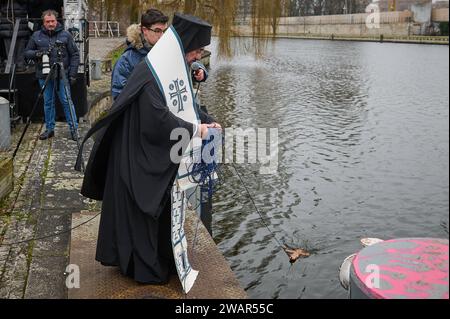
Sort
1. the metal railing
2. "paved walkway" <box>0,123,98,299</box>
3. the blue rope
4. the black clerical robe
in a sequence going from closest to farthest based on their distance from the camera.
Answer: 1. the black clerical robe
2. the blue rope
3. "paved walkway" <box>0,123,98,299</box>
4. the metal railing

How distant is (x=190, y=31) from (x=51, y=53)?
5.39 metres

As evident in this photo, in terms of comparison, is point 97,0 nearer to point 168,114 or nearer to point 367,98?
point 367,98

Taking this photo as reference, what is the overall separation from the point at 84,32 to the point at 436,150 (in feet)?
27.1

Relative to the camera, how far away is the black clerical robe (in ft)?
12.8

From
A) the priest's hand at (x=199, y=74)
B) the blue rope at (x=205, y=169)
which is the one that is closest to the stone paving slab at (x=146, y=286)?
the blue rope at (x=205, y=169)

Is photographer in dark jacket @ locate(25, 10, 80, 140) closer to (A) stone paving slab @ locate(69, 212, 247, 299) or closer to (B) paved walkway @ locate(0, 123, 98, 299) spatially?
(B) paved walkway @ locate(0, 123, 98, 299)

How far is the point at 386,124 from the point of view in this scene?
18172 millimetres

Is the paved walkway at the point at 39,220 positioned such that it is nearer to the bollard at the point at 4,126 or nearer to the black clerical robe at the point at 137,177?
the bollard at the point at 4,126

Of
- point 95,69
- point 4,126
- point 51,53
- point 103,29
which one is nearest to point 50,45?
point 51,53

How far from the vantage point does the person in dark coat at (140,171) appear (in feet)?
12.8

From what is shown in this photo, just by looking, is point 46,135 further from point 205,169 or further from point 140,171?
point 140,171

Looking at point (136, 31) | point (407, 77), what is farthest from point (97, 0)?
point (407, 77)

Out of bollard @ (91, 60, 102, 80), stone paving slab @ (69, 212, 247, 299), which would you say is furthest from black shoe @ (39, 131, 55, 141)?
bollard @ (91, 60, 102, 80)
